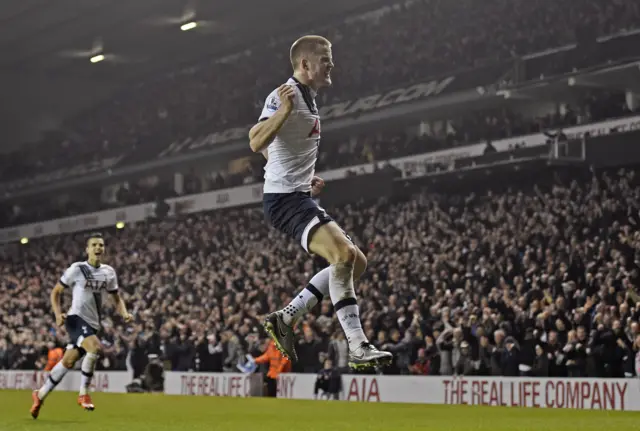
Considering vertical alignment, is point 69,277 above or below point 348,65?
below

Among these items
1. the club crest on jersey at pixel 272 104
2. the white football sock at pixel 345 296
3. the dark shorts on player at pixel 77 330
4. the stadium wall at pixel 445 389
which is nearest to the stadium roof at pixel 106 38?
the stadium wall at pixel 445 389

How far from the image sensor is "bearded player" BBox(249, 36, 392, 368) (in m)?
8.05

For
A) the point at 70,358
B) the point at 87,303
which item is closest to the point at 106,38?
the point at 87,303

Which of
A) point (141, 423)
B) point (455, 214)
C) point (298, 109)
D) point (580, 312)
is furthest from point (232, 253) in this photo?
point (298, 109)

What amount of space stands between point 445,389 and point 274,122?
1282cm

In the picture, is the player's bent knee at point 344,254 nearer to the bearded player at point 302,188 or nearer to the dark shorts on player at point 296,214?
the bearded player at point 302,188

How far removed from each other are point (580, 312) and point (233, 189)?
26097 millimetres

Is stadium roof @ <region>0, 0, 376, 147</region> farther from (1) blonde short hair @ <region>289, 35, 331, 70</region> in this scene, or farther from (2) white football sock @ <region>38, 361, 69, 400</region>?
(1) blonde short hair @ <region>289, 35, 331, 70</region>

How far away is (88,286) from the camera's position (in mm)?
14844

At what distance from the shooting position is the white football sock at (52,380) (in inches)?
535

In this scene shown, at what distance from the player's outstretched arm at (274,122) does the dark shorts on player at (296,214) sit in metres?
0.55

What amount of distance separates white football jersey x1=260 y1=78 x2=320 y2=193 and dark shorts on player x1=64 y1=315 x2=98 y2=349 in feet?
22.6

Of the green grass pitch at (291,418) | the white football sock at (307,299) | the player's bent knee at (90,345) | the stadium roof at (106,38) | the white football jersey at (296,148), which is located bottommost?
the green grass pitch at (291,418)

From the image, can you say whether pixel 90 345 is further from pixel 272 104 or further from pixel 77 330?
pixel 272 104
